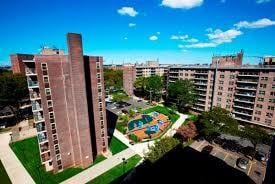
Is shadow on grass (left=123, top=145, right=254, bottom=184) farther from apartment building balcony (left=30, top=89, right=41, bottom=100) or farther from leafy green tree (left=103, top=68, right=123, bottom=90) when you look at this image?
leafy green tree (left=103, top=68, right=123, bottom=90)

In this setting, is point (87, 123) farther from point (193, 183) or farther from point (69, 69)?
point (193, 183)

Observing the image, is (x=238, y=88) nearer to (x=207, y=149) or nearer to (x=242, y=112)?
(x=242, y=112)

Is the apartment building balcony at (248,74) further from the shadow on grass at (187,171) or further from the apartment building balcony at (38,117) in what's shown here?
the apartment building balcony at (38,117)

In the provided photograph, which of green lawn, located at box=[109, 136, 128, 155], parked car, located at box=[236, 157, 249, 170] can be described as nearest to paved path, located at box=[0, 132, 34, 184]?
green lawn, located at box=[109, 136, 128, 155]

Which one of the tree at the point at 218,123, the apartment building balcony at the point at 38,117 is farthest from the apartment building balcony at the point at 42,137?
the tree at the point at 218,123

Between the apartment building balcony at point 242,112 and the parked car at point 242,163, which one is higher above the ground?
the apartment building balcony at point 242,112

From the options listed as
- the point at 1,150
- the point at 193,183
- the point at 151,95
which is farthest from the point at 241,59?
the point at 1,150

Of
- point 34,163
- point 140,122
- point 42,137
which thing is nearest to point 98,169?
point 42,137
